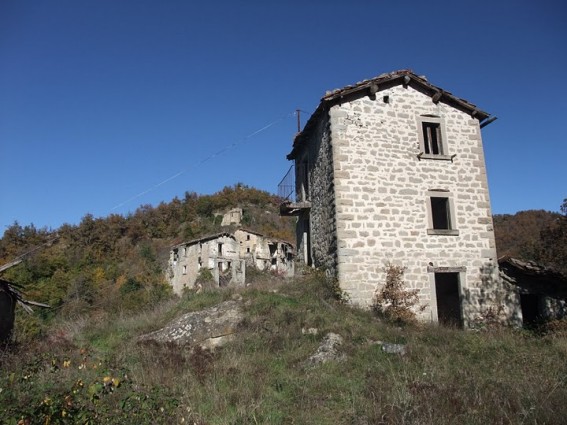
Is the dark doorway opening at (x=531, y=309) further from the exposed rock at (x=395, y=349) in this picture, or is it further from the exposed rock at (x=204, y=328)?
the exposed rock at (x=204, y=328)

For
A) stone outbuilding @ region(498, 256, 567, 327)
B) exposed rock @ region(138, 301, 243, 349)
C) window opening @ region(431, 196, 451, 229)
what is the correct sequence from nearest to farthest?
exposed rock @ region(138, 301, 243, 349) → stone outbuilding @ region(498, 256, 567, 327) → window opening @ region(431, 196, 451, 229)

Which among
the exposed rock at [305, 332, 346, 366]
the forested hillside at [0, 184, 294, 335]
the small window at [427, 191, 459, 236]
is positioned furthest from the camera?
the forested hillside at [0, 184, 294, 335]

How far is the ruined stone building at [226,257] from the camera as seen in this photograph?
39.2 metres

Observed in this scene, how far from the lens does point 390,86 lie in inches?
578

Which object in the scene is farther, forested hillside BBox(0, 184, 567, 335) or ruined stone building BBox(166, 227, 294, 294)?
ruined stone building BBox(166, 227, 294, 294)

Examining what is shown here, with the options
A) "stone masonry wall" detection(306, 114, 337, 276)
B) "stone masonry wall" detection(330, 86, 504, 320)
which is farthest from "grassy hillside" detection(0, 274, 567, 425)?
"stone masonry wall" detection(306, 114, 337, 276)

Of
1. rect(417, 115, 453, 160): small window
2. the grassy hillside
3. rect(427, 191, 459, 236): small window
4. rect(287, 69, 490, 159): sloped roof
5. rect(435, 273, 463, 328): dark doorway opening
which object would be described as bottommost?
the grassy hillside

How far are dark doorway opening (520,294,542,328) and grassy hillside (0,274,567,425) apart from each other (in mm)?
2451

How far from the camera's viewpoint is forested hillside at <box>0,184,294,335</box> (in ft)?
124

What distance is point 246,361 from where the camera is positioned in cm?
861

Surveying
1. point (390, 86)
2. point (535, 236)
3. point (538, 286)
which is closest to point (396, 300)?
point (538, 286)

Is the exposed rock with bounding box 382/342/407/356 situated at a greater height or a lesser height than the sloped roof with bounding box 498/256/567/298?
lesser

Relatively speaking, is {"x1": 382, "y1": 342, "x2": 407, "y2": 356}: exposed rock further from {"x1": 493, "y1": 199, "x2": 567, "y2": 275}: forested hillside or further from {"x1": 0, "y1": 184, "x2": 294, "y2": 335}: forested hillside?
{"x1": 0, "y1": 184, "x2": 294, "y2": 335}: forested hillside

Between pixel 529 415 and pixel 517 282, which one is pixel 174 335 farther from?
pixel 517 282
